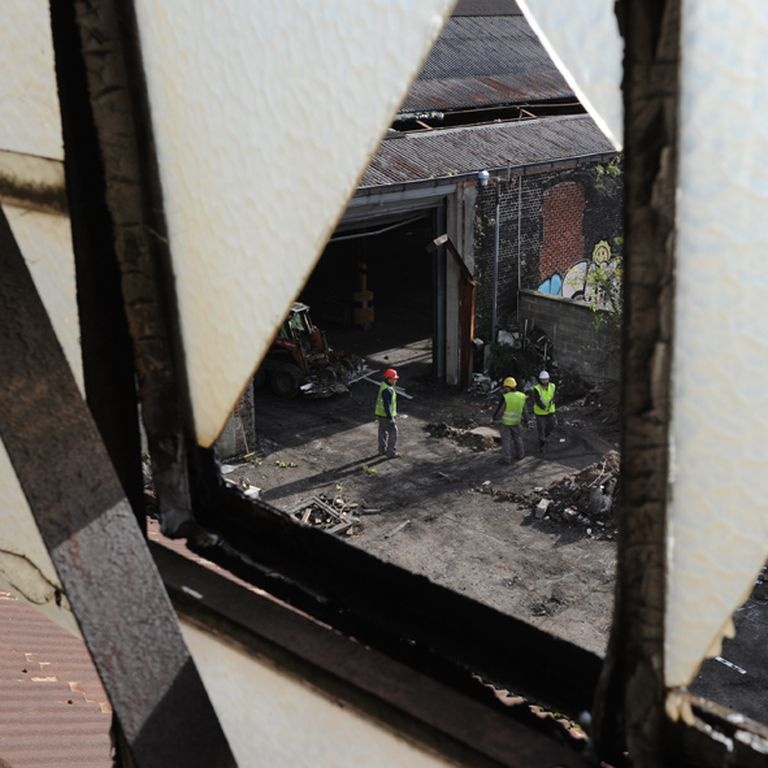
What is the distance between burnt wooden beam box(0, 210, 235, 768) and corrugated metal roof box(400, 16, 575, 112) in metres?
16.0

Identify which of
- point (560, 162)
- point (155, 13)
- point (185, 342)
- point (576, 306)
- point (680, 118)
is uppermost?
point (155, 13)

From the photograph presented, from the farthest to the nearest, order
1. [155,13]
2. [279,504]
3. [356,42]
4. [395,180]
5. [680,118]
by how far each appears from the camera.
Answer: [395,180] < [279,504] < [155,13] < [356,42] < [680,118]

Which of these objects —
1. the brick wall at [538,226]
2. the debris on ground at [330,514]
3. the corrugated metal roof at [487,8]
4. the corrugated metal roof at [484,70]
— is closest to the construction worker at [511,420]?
the debris on ground at [330,514]

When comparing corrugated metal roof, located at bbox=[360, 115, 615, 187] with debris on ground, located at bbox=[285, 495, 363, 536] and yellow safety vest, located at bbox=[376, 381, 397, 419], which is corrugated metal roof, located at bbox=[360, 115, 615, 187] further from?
debris on ground, located at bbox=[285, 495, 363, 536]

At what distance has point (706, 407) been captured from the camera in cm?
97

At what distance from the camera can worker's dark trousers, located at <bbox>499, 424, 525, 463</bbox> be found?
12.5m

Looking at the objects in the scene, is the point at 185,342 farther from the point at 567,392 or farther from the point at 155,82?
the point at 567,392

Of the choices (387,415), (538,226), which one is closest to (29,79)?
(387,415)

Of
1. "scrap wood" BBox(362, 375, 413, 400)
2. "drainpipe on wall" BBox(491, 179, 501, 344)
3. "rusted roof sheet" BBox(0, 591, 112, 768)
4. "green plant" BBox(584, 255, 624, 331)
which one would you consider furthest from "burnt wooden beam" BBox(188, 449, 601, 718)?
"drainpipe on wall" BBox(491, 179, 501, 344)

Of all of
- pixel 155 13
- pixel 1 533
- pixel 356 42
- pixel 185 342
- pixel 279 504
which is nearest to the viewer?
pixel 356 42

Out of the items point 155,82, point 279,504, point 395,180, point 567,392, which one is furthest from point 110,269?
point 567,392

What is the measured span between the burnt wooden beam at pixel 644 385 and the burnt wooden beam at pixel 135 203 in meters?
0.75

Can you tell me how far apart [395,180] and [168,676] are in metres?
12.6

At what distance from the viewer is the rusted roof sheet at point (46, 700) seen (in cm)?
300
